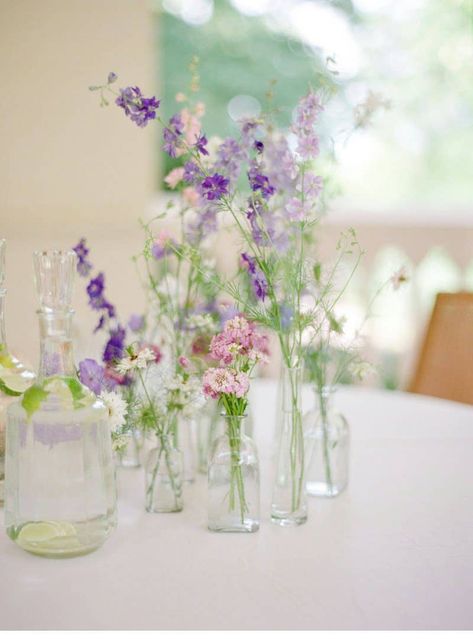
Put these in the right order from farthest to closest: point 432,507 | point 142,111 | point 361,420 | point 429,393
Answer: point 429,393 < point 361,420 < point 432,507 < point 142,111

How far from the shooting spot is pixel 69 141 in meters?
3.86

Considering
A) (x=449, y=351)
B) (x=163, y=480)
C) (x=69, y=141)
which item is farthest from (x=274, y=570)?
(x=69, y=141)

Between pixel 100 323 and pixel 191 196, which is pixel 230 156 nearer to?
pixel 191 196

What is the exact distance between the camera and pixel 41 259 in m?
0.85

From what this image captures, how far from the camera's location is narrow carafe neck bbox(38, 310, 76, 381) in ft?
2.85

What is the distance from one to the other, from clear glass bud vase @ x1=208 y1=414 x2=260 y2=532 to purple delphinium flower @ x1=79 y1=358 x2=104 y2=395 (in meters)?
0.16

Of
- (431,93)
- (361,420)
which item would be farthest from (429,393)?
(431,93)

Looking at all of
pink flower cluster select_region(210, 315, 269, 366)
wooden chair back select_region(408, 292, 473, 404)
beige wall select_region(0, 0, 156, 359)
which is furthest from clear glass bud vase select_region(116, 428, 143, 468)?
beige wall select_region(0, 0, 156, 359)

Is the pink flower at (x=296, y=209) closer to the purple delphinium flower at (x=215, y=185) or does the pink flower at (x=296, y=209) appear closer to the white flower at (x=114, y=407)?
the purple delphinium flower at (x=215, y=185)

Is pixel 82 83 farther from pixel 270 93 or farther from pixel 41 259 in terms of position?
pixel 41 259

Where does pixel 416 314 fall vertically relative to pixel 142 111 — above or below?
below

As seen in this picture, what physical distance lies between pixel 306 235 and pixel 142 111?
0.30 metres

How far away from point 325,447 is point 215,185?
419 mm

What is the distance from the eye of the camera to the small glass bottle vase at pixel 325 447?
1.13 meters
